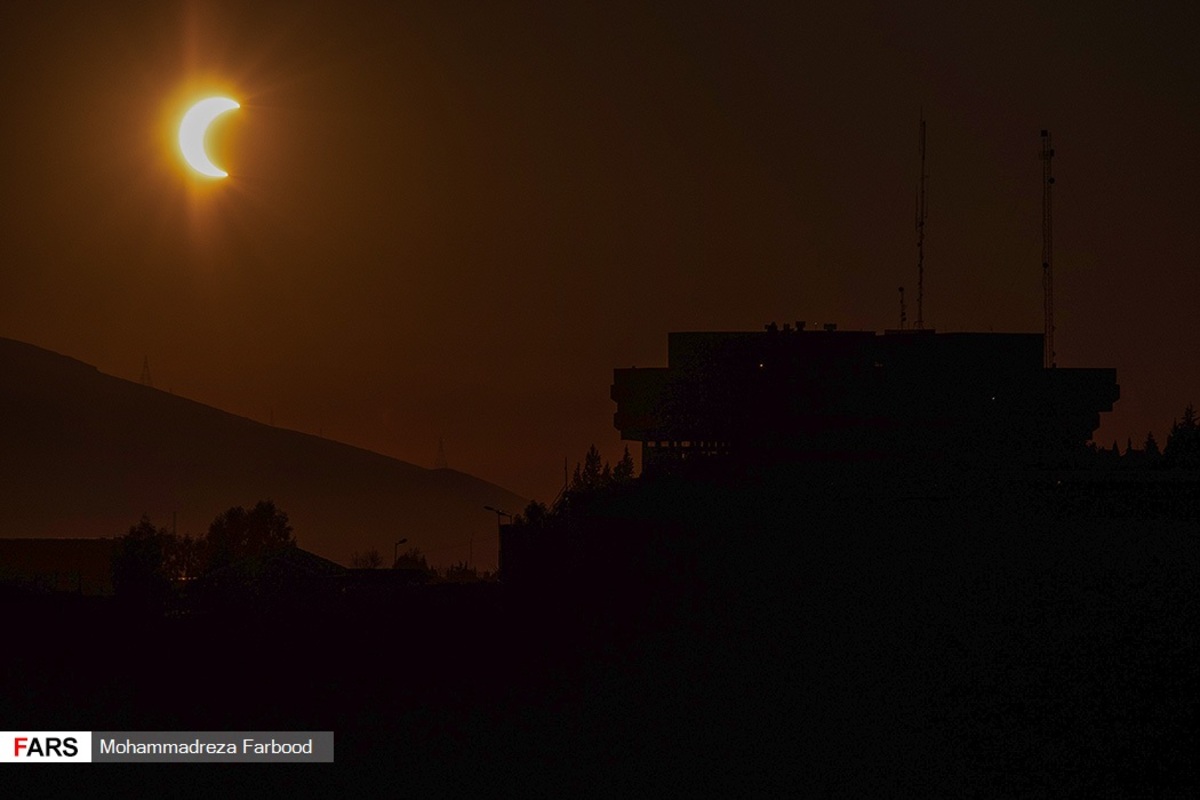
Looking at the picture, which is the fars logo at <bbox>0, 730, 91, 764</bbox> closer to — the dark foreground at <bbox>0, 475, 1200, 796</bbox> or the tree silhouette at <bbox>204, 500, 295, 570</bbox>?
the dark foreground at <bbox>0, 475, 1200, 796</bbox>

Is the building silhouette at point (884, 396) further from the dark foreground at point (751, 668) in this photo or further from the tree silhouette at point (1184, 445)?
the dark foreground at point (751, 668)

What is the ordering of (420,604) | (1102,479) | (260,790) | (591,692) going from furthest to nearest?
(1102,479)
(420,604)
(591,692)
(260,790)

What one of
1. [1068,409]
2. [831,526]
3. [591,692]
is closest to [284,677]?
[591,692]

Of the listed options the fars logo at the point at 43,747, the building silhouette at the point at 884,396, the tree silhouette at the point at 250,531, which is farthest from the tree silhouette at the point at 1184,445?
the tree silhouette at the point at 250,531

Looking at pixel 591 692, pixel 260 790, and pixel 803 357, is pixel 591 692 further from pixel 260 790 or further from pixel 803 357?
pixel 803 357

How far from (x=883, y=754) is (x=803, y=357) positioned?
5505 cm

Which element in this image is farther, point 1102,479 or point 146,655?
point 1102,479

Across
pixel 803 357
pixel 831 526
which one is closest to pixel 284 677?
pixel 831 526

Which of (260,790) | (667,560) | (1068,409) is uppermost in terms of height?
(1068,409)

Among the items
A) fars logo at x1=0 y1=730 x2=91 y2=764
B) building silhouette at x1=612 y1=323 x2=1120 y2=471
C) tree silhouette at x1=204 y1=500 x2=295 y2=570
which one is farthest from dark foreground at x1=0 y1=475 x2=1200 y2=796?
tree silhouette at x1=204 y1=500 x2=295 y2=570

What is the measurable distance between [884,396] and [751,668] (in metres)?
49.8

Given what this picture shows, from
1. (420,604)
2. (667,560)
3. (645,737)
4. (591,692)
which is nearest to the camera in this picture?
(645,737)

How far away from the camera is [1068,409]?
3155 inches

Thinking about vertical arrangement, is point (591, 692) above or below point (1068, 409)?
below
